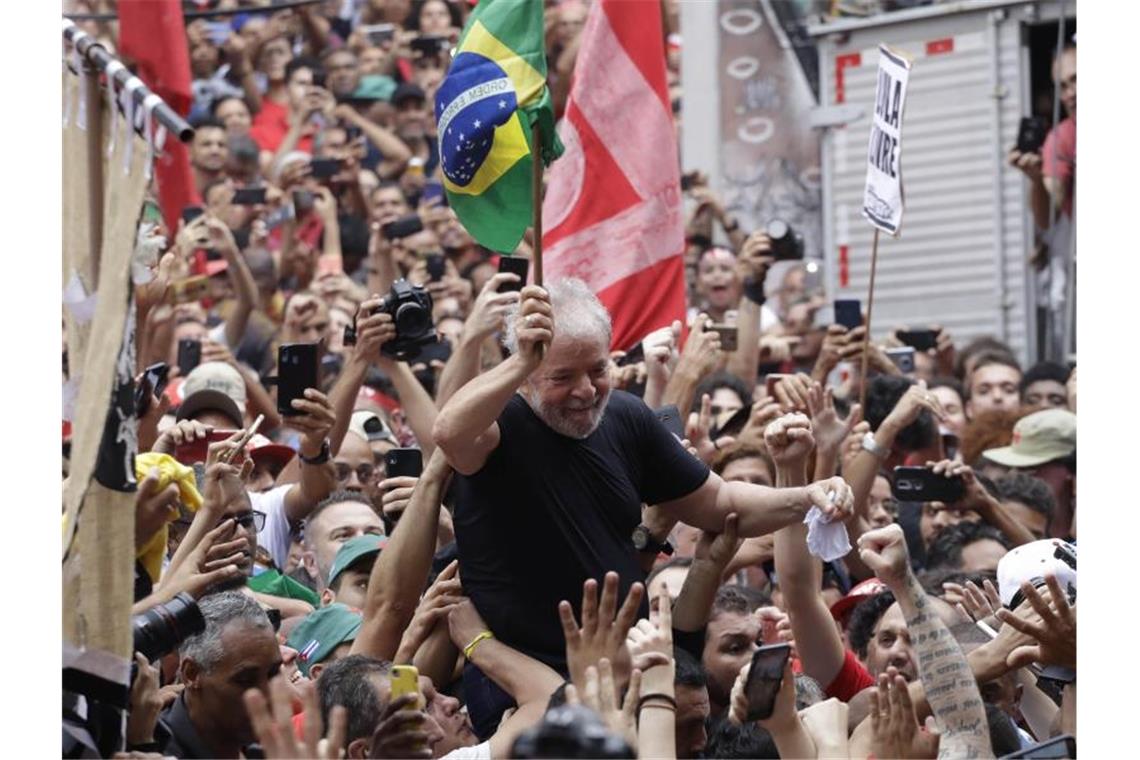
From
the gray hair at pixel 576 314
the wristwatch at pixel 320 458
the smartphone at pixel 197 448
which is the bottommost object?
the wristwatch at pixel 320 458

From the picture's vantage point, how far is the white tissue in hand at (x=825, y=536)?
21.5ft

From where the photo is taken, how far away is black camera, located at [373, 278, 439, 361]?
28.0 feet

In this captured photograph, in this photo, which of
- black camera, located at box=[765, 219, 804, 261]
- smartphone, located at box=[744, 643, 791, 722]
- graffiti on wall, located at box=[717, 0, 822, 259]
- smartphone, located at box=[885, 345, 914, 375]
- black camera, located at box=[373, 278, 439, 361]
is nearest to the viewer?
smartphone, located at box=[744, 643, 791, 722]

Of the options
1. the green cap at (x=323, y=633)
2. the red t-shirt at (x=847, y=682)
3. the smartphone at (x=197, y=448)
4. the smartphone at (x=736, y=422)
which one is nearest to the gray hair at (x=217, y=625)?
the green cap at (x=323, y=633)

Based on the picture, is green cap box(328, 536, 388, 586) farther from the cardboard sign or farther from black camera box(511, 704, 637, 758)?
black camera box(511, 704, 637, 758)

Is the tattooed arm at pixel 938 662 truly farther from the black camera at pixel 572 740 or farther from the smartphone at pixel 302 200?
the smartphone at pixel 302 200

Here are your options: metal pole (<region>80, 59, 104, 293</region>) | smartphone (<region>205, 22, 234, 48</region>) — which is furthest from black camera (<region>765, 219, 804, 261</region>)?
smartphone (<region>205, 22, 234, 48</region>)

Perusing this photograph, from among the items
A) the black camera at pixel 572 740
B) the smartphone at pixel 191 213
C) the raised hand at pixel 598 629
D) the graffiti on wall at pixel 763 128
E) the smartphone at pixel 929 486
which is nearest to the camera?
the black camera at pixel 572 740

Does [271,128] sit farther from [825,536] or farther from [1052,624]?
[1052,624]

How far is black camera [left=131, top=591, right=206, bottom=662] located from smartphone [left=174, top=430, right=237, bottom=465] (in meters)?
2.43

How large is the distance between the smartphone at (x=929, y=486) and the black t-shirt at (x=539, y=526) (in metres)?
2.94

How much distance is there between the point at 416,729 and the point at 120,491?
0.84 m

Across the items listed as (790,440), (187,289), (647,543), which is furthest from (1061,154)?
(647,543)

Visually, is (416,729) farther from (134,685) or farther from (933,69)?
(933,69)
